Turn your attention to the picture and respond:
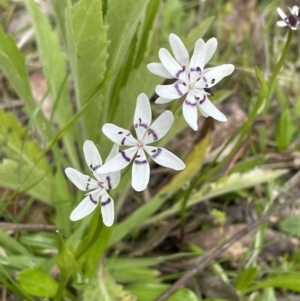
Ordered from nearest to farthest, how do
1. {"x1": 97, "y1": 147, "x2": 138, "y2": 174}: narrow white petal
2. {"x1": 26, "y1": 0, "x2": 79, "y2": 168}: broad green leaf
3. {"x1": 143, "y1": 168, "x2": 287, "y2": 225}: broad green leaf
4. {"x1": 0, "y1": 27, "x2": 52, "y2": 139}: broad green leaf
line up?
{"x1": 97, "y1": 147, "x2": 138, "y2": 174}: narrow white petal
{"x1": 0, "y1": 27, "x2": 52, "y2": 139}: broad green leaf
{"x1": 26, "y1": 0, "x2": 79, "y2": 168}: broad green leaf
{"x1": 143, "y1": 168, "x2": 287, "y2": 225}: broad green leaf

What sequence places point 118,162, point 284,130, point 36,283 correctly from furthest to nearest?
1. point 284,130
2. point 36,283
3. point 118,162

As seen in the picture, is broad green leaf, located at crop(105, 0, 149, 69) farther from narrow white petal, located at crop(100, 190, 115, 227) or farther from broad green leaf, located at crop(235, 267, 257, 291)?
broad green leaf, located at crop(235, 267, 257, 291)

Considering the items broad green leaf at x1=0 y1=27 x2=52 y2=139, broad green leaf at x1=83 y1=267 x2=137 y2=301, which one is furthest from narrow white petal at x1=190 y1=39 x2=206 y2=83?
broad green leaf at x1=83 y1=267 x2=137 y2=301

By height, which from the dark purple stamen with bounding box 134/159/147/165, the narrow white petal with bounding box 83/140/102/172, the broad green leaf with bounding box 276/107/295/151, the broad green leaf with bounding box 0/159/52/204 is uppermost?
the broad green leaf with bounding box 276/107/295/151

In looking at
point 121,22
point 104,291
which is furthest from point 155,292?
point 121,22

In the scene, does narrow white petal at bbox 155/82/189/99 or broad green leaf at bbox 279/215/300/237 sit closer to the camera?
narrow white petal at bbox 155/82/189/99

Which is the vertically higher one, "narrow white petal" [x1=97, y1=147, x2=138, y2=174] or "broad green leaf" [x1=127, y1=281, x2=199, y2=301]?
"narrow white petal" [x1=97, y1=147, x2=138, y2=174]

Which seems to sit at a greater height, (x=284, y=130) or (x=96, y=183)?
(x=284, y=130)

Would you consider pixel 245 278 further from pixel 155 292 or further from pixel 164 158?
pixel 164 158
